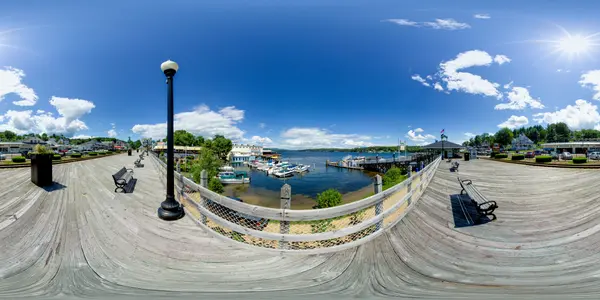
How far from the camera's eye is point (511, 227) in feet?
15.7

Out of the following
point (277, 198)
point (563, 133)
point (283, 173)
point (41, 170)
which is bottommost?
point (277, 198)

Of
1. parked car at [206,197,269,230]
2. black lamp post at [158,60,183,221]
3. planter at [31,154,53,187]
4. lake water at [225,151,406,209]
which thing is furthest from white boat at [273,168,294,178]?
parked car at [206,197,269,230]

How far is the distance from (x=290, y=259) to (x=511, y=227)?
203 inches

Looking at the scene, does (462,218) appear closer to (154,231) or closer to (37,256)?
(154,231)

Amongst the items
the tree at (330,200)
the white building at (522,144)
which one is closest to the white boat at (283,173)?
the tree at (330,200)

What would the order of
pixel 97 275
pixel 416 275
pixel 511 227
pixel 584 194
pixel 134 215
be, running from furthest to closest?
pixel 584 194 → pixel 134 215 → pixel 511 227 → pixel 416 275 → pixel 97 275

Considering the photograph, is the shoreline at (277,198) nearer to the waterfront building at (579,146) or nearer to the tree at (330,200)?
the tree at (330,200)

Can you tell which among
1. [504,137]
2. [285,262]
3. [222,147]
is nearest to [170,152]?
[285,262]

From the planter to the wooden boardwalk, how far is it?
3.53m

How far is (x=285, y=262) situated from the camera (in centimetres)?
326

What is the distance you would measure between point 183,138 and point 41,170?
3832 inches

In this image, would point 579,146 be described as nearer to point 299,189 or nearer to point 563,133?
point 299,189

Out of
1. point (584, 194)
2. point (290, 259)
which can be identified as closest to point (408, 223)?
point (290, 259)

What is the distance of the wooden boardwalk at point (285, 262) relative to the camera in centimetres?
276
